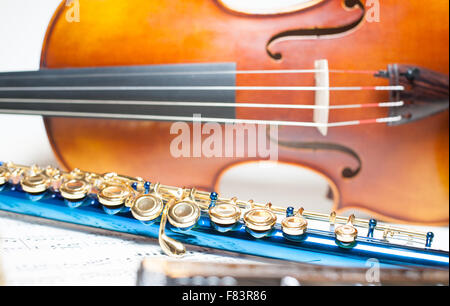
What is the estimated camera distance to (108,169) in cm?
73

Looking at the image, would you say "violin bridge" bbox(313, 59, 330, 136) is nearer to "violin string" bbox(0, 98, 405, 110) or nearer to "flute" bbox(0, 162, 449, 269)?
"violin string" bbox(0, 98, 405, 110)

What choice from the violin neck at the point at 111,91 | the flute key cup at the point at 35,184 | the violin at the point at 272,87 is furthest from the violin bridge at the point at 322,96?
the flute key cup at the point at 35,184

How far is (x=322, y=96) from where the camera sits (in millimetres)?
609

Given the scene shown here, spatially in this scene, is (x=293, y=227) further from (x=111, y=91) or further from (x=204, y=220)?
(x=111, y=91)

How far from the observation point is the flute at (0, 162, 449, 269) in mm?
442

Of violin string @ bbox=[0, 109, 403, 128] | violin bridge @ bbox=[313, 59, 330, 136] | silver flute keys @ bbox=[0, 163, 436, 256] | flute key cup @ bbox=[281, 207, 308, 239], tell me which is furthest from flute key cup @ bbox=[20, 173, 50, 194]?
violin bridge @ bbox=[313, 59, 330, 136]

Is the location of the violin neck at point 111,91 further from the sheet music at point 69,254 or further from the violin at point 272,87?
the sheet music at point 69,254

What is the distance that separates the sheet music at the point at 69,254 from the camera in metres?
0.47

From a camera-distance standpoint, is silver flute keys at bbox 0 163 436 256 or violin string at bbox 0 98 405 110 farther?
violin string at bbox 0 98 405 110

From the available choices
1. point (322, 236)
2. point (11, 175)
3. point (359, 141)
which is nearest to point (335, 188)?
point (359, 141)

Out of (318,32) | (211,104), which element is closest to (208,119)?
(211,104)

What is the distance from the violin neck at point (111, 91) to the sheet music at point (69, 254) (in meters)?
0.25

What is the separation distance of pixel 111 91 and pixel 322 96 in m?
0.44

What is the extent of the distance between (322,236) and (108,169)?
20.1 inches
